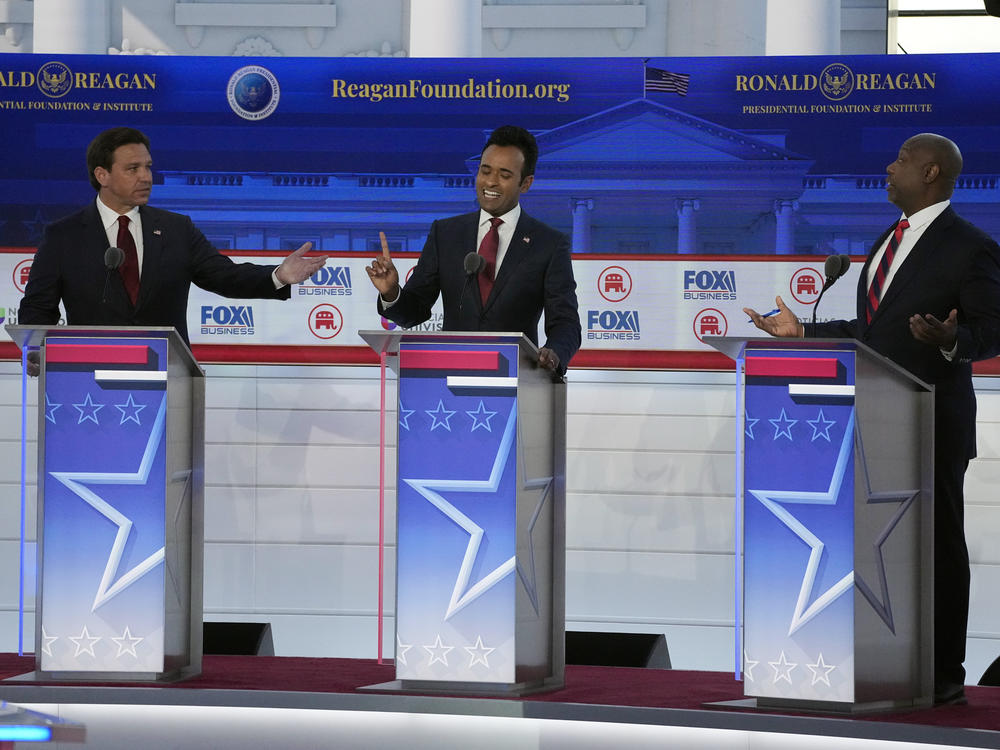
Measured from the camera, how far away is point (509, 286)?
3.51 m

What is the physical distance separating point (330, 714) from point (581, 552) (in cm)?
200

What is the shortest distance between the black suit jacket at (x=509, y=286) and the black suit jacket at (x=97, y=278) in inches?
24.3

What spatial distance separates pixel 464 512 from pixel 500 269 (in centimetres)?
73

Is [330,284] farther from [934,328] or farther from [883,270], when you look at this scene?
[934,328]

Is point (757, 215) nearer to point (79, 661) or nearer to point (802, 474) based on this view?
point (802, 474)

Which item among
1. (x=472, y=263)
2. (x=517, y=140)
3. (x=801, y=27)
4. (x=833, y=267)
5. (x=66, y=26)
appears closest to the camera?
(x=833, y=267)

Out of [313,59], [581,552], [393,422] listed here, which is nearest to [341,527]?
[393,422]

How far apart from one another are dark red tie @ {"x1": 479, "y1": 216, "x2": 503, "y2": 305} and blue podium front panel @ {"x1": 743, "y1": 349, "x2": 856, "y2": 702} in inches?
31.8

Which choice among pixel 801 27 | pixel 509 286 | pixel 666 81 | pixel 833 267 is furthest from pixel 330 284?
pixel 801 27

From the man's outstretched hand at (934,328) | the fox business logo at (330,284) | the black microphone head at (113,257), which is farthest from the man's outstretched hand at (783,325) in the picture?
the fox business logo at (330,284)

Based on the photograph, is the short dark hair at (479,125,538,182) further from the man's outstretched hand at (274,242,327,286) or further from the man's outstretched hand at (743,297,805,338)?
the man's outstretched hand at (743,297,805,338)

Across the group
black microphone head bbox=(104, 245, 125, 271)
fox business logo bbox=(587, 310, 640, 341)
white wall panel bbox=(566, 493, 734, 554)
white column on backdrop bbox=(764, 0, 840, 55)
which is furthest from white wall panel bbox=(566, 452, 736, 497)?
white column on backdrop bbox=(764, 0, 840, 55)

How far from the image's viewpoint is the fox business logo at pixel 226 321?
505 centimetres

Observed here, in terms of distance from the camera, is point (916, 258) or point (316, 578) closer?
point (916, 258)
